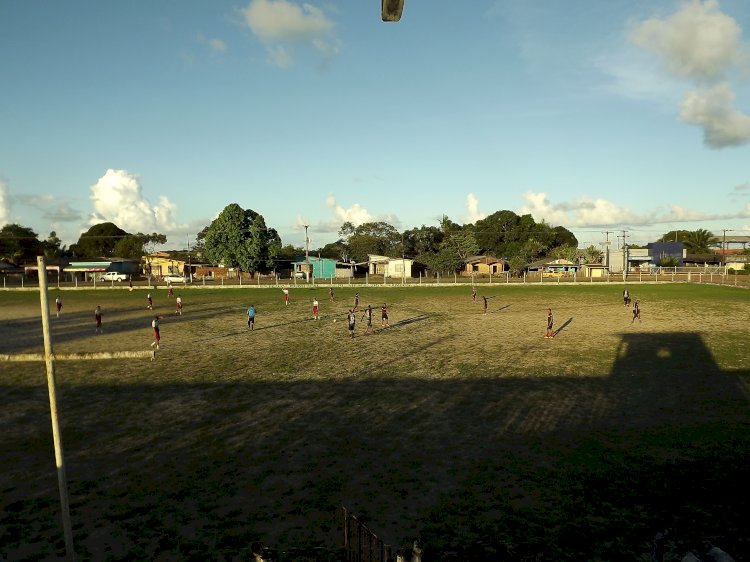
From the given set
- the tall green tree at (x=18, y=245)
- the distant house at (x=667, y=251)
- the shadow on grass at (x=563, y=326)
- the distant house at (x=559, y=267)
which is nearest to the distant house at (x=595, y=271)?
the distant house at (x=559, y=267)

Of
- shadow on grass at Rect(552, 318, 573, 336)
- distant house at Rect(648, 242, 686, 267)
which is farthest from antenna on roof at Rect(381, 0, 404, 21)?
distant house at Rect(648, 242, 686, 267)

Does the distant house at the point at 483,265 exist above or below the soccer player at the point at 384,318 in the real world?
above

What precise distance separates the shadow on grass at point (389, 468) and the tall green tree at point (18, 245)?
303ft

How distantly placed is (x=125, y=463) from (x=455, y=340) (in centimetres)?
1716

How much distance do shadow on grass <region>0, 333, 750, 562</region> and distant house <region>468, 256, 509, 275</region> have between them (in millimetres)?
72295

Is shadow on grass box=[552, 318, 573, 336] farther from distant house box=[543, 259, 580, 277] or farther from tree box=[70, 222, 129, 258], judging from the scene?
tree box=[70, 222, 129, 258]

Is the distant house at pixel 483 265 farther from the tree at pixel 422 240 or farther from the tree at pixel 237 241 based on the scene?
the tree at pixel 237 241

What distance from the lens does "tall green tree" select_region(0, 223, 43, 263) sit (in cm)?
9100

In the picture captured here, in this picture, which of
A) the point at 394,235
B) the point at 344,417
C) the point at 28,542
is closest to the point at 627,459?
the point at 344,417

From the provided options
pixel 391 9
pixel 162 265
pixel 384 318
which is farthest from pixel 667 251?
pixel 391 9

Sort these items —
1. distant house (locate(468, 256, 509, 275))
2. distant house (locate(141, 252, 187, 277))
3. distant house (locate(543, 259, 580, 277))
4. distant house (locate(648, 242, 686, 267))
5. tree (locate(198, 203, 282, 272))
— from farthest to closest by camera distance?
distant house (locate(648, 242, 686, 267)) < distant house (locate(141, 252, 187, 277)) < distant house (locate(543, 259, 580, 277)) < distant house (locate(468, 256, 509, 275)) < tree (locate(198, 203, 282, 272))

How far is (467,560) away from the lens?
6.78m

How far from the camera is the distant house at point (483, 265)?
87.6 m

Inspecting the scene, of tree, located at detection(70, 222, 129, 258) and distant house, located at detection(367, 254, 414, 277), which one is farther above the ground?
tree, located at detection(70, 222, 129, 258)
